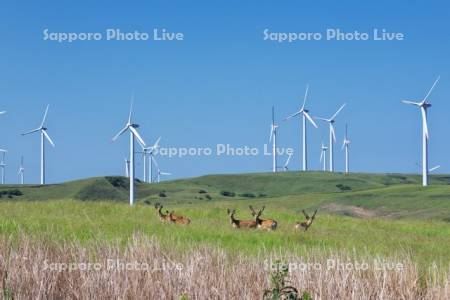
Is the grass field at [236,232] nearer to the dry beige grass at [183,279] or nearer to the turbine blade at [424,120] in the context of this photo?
the dry beige grass at [183,279]

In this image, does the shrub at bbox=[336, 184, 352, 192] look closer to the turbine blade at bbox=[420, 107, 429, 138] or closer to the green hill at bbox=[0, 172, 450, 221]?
the green hill at bbox=[0, 172, 450, 221]

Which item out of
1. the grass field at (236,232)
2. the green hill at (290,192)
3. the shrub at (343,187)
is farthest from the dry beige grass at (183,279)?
the shrub at (343,187)

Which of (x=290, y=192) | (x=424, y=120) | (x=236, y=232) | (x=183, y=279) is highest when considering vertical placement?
(x=424, y=120)

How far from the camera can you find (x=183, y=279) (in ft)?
47.1

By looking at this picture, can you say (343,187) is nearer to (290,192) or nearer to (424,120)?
(290,192)

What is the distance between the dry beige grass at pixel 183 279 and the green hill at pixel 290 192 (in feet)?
139

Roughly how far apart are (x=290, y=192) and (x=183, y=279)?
371ft

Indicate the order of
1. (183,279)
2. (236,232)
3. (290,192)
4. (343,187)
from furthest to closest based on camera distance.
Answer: (290,192)
(343,187)
(236,232)
(183,279)

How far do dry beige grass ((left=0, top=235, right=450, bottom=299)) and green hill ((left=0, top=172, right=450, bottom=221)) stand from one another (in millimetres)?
42399

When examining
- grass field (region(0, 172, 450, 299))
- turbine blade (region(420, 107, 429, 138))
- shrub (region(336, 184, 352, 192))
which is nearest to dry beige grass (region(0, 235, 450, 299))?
grass field (region(0, 172, 450, 299))

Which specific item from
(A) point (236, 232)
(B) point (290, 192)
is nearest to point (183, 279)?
(A) point (236, 232)

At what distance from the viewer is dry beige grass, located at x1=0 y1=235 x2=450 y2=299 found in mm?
13867

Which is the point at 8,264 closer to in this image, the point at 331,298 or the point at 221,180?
the point at 331,298

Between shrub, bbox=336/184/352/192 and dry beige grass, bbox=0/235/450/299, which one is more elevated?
shrub, bbox=336/184/352/192
